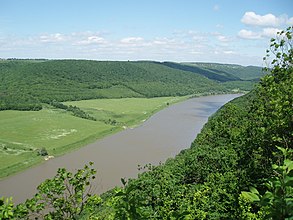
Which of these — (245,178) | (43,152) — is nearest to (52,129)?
(43,152)

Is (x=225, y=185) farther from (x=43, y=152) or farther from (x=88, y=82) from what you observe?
(x=88, y=82)

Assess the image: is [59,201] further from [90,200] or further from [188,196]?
[188,196]

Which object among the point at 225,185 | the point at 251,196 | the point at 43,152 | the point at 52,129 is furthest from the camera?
the point at 52,129

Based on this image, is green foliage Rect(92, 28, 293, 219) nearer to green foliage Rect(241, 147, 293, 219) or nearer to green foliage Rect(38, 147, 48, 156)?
green foliage Rect(241, 147, 293, 219)

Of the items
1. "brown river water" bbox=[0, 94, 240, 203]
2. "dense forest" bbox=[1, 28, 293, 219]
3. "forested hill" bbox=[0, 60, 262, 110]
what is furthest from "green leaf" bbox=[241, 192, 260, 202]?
"forested hill" bbox=[0, 60, 262, 110]

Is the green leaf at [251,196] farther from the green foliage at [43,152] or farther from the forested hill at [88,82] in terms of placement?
the forested hill at [88,82]

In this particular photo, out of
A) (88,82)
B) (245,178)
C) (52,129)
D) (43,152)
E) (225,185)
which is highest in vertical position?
(88,82)
